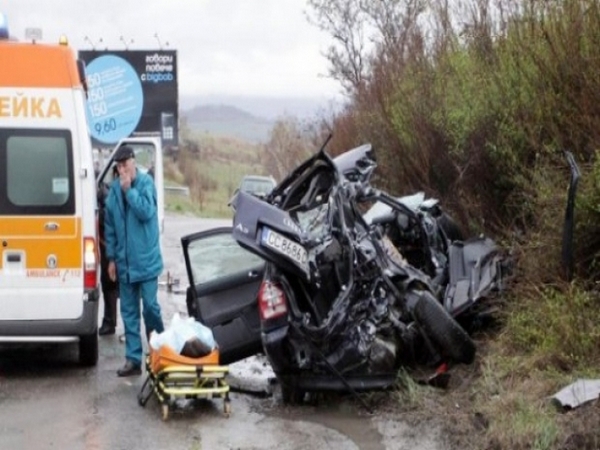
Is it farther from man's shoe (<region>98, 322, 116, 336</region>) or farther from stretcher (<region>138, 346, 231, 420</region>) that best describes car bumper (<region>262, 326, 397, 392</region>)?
man's shoe (<region>98, 322, 116, 336</region>)

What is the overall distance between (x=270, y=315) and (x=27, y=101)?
2.95 m

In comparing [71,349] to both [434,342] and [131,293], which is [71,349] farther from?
[434,342]

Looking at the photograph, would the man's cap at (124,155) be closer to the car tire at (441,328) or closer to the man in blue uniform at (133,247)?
the man in blue uniform at (133,247)

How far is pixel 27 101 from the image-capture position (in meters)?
8.94

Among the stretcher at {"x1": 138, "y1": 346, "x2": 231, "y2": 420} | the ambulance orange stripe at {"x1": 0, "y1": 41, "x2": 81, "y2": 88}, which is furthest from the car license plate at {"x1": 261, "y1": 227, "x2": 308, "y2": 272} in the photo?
the ambulance orange stripe at {"x1": 0, "y1": 41, "x2": 81, "y2": 88}

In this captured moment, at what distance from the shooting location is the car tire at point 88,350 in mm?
9219

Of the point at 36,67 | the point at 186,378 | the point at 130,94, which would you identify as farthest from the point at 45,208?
the point at 130,94

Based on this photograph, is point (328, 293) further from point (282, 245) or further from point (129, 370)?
point (129, 370)

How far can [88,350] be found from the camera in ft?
30.8

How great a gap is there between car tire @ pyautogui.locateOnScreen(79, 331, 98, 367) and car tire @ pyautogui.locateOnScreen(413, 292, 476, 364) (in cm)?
298

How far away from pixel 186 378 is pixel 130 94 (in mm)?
15685

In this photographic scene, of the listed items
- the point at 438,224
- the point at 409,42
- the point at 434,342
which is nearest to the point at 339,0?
the point at 409,42

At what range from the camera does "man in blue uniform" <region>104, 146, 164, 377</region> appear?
351 inches

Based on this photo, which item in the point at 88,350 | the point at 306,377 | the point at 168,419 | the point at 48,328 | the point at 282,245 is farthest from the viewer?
the point at 88,350
